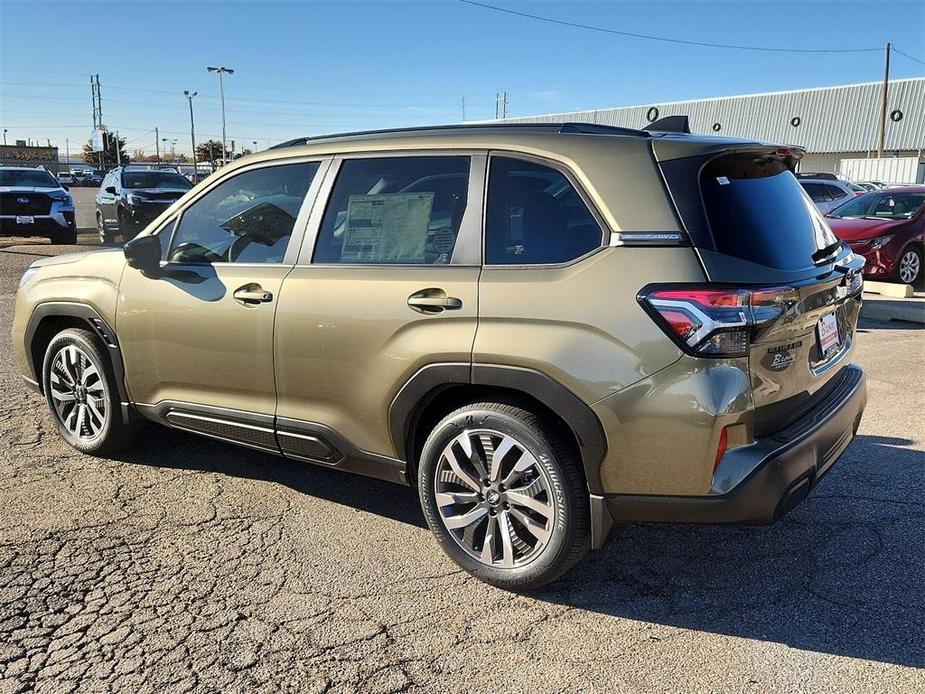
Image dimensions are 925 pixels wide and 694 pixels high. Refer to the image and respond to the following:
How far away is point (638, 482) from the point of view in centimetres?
283

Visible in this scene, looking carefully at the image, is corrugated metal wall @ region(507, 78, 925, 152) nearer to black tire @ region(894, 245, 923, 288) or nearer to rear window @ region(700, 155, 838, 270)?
black tire @ region(894, 245, 923, 288)

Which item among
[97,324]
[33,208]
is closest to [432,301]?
[97,324]

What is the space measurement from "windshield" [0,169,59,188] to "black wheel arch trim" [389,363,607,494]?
17576mm

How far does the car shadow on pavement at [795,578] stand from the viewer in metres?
2.88

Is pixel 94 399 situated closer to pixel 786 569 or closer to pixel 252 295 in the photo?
pixel 252 295

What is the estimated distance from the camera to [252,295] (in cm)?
370

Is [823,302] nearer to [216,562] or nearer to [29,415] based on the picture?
[216,562]

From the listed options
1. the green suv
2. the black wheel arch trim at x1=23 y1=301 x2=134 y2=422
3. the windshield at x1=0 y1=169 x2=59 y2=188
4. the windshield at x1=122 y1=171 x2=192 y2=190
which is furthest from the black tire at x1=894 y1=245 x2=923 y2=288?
the windshield at x1=0 y1=169 x2=59 y2=188

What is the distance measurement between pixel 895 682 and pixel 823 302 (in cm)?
138

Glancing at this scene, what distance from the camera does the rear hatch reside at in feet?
8.95

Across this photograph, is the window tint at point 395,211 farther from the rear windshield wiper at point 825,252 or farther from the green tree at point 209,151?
the green tree at point 209,151

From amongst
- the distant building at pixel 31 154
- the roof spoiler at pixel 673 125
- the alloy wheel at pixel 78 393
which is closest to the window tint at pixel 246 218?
the alloy wheel at pixel 78 393

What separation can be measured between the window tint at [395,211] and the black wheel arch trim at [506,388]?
1.61 ft

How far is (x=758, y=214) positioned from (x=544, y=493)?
134cm
